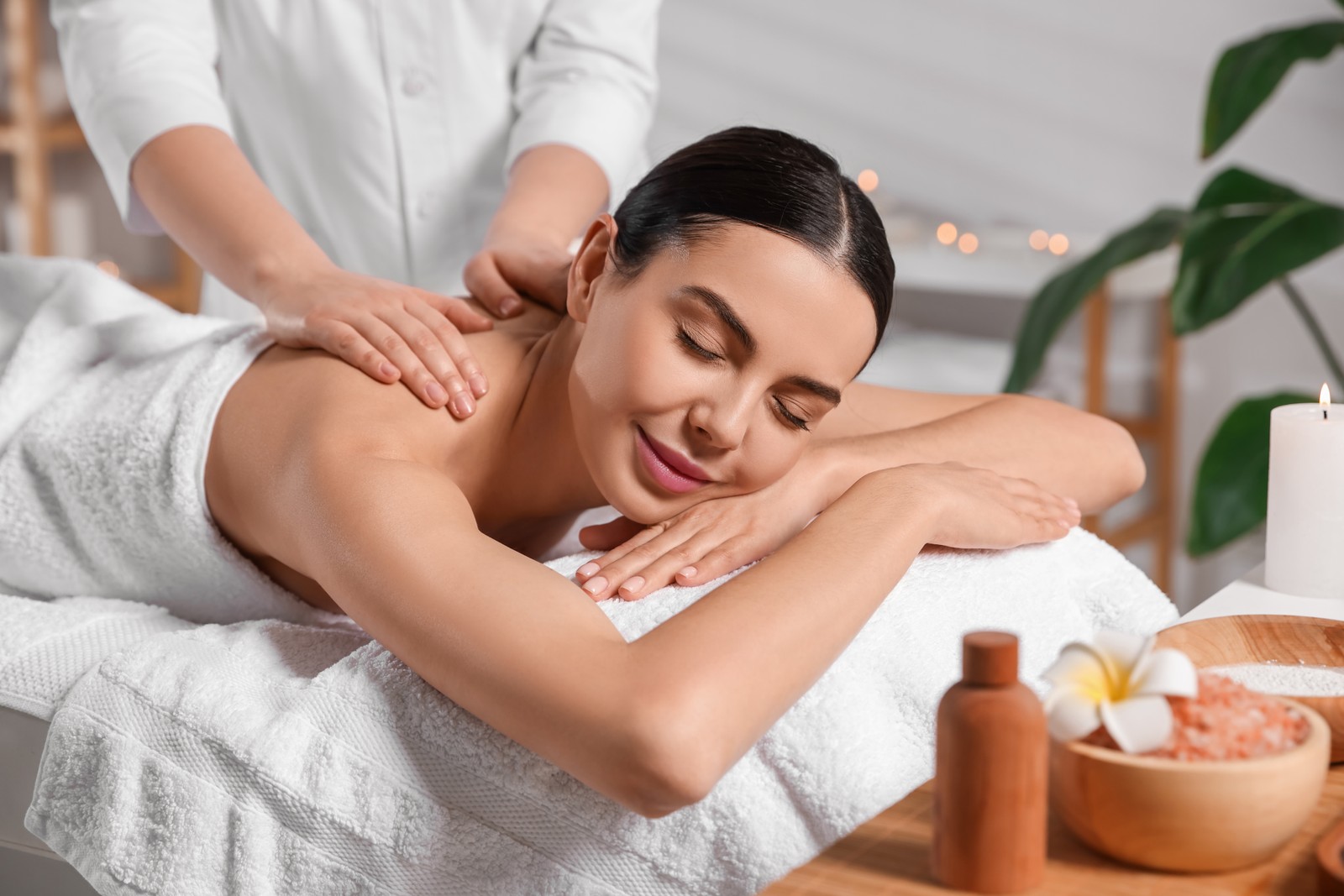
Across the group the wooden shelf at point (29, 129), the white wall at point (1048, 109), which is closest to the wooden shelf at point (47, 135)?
the wooden shelf at point (29, 129)

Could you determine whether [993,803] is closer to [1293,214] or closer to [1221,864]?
[1221,864]

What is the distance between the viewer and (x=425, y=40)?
1.81m

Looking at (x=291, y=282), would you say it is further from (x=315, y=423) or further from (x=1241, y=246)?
(x=1241, y=246)

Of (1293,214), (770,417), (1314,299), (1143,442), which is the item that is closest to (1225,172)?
(1293,214)

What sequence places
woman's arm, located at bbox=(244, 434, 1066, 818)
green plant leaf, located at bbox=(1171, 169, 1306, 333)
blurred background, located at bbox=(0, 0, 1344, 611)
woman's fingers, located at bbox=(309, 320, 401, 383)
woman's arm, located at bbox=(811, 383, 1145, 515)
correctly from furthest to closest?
blurred background, located at bbox=(0, 0, 1344, 611), green plant leaf, located at bbox=(1171, 169, 1306, 333), woman's arm, located at bbox=(811, 383, 1145, 515), woman's fingers, located at bbox=(309, 320, 401, 383), woman's arm, located at bbox=(244, 434, 1066, 818)

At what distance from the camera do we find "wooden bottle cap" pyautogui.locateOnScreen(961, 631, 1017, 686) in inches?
26.8

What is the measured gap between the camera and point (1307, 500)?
123 centimetres

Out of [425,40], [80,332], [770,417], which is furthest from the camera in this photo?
[425,40]

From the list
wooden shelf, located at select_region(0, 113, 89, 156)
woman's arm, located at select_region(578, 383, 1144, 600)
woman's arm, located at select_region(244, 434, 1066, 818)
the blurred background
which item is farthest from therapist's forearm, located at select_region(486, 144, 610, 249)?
wooden shelf, located at select_region(0, 113, 89, 156)

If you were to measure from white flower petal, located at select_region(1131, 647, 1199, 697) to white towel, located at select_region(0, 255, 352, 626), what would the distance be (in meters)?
0.82

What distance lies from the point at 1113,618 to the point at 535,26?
1152 mm

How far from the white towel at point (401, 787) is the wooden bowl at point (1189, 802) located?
0.23 m

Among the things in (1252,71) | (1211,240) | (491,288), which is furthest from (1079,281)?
(491,288)

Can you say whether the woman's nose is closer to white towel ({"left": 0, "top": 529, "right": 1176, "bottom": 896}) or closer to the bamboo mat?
white towel ({"left": 0, "top": 529, "right": 1176, "bottom": 896})
